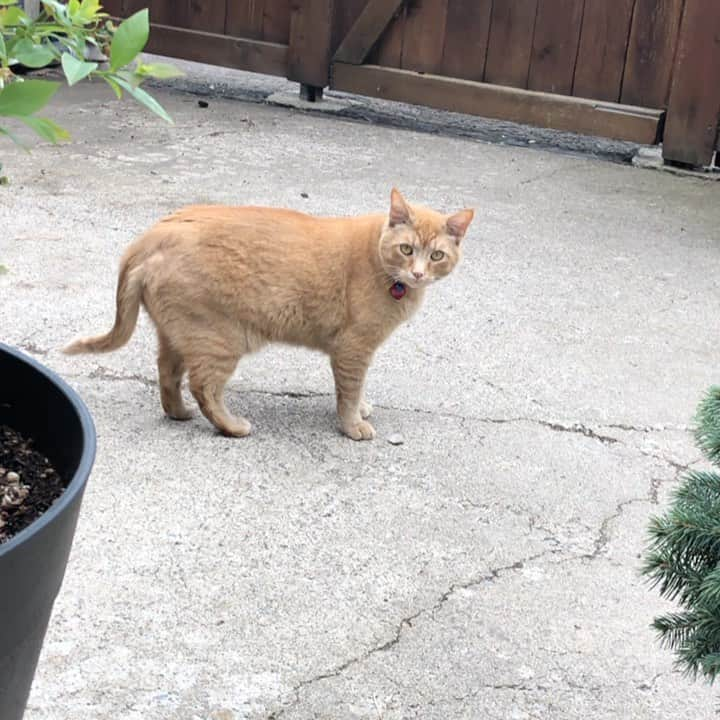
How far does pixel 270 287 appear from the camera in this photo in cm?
334

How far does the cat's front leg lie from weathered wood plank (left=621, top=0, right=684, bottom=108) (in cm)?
408

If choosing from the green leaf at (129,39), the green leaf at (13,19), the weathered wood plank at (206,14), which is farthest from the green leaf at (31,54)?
the weathered wood plank at (206,14)

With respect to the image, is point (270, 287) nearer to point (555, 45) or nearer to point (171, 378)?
point (171, 378)

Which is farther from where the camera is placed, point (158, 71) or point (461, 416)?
point (461, 416)

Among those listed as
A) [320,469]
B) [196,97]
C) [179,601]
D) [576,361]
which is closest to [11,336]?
[320,469]

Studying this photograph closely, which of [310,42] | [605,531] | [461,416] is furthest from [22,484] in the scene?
[310,42]

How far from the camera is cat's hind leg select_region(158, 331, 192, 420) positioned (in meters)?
3.39

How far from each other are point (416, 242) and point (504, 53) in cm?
408

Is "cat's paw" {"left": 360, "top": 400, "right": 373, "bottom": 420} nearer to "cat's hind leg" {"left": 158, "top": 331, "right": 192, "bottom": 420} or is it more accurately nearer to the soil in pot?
"cat's hind leg" {"left": 158, "top": 331, "right": 192, "bottom": 420}

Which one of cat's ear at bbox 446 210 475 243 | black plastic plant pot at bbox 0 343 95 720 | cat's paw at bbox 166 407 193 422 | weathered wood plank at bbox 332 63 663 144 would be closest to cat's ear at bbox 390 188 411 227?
cat's ear at bbox 446 210 475 243

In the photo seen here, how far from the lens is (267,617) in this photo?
2.62 metres

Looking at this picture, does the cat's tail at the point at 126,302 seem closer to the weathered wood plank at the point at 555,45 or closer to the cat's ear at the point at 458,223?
the cat's ear at the point at 458,223

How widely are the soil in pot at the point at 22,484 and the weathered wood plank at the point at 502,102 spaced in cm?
563

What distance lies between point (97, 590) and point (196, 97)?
5.63 m
